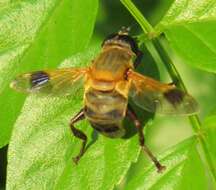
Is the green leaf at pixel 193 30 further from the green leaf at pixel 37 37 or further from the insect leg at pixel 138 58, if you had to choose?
the green leaf at pixel 37 37

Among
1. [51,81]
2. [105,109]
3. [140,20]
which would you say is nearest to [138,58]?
[140,20]

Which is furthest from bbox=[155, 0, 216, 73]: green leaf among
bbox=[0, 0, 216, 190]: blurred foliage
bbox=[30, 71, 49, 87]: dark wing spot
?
bbox=[30, 71, 49, 87]: dark wing spot

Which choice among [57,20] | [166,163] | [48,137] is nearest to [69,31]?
[57,20]

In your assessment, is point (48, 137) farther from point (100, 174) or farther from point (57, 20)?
point (57, 20)

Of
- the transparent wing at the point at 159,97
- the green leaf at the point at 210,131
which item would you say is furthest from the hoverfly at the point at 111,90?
the green leaf at the point at 210,131

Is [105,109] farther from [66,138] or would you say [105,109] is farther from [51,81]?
[51,81]

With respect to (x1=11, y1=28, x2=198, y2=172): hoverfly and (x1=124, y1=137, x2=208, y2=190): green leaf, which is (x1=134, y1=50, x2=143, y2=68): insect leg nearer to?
(x1=11, y1=28, x2=198, y2=172): hoverfly
